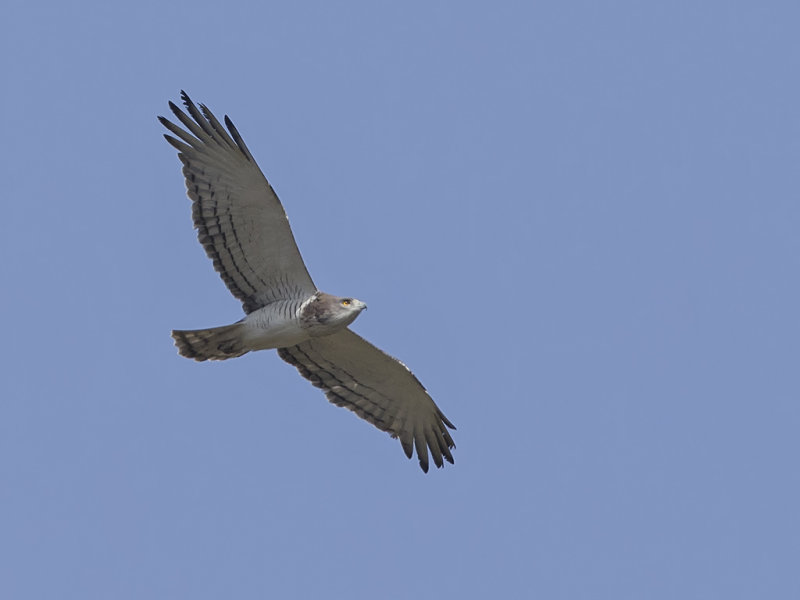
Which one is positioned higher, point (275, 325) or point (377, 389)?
point (275, 325)

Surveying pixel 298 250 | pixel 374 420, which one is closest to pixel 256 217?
pixel 298 250

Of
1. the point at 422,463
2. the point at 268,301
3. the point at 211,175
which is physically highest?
the point at 211,175

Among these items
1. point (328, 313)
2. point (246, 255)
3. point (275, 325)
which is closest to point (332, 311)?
point (328, 313)

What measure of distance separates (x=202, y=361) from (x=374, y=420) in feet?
8.67

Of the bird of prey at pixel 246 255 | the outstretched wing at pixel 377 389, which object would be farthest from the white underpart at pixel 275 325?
the outstretched wing at pixel 377 389

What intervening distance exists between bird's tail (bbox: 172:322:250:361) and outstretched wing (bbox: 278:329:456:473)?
4.01ft

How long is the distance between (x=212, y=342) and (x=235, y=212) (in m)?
1.62

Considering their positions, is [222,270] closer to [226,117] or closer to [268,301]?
[268,301]

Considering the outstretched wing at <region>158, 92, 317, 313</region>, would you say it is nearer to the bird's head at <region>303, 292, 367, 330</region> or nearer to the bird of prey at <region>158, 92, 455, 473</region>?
the bird of prey at <region>158, 92, 455, 473</region>

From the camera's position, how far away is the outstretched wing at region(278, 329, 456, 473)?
18328mm

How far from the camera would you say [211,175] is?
56.3 ft

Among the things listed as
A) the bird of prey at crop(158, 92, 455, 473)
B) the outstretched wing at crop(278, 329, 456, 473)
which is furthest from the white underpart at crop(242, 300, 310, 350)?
the outstretched wing at crop(278, 329, 456, 473)

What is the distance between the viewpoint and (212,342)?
685 inches

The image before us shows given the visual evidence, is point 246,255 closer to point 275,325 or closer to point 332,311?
point 275,325
